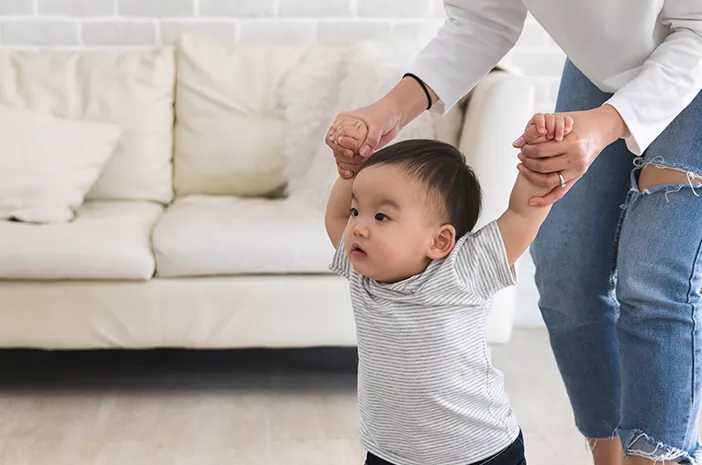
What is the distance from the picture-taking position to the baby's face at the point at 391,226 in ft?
3.48

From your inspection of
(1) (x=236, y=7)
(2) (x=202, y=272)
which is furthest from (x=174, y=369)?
(1) (x=236, y=7)

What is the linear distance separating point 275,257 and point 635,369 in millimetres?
1048

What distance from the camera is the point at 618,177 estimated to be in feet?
4.17

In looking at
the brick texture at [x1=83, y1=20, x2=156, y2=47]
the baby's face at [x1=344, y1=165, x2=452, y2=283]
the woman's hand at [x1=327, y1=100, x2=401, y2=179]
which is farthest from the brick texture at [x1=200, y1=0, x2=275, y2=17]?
the baby's face at [x1=344, y1=165, x2=452, y2=283]

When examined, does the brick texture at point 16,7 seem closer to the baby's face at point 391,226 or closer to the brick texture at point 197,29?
the brick texture at point 197,29

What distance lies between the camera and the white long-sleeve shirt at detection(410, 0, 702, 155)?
3.30 feet

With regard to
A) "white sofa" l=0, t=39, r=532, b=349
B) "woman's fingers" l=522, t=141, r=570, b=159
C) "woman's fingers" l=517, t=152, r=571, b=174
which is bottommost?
"white sofa" l=0, t=39, r=532, b=349

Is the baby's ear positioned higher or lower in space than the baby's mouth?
higher

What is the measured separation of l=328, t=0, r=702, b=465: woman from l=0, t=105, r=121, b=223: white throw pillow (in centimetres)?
125

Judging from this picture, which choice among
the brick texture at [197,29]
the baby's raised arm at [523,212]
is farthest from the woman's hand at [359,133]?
the brick texture at [197,29]

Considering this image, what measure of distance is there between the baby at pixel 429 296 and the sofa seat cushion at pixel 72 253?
998 mm

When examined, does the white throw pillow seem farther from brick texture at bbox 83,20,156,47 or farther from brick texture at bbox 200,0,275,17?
brick texture at bbox 200,0,275,17

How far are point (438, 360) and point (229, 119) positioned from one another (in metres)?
1.58

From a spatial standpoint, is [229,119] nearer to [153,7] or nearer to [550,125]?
[153,7]
